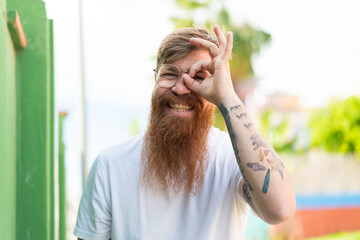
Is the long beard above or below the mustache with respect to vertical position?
below

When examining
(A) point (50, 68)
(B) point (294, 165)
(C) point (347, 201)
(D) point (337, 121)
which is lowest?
(C) point (347, 201)

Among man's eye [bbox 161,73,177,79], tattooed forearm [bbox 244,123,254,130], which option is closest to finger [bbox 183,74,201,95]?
man's eye [bbox 161,73,177,79]

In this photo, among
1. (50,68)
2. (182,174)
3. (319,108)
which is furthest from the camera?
(319,108)

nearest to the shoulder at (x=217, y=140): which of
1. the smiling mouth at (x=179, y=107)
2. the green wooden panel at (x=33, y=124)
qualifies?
the smiling mouth at (x=179, y=107)

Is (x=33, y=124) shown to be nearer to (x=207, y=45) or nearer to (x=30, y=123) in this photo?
(x=30, y=123)

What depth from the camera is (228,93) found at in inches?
91.3

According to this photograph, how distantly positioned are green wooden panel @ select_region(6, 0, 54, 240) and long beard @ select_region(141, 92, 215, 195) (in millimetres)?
622

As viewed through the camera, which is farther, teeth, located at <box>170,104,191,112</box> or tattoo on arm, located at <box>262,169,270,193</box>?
teeth, located at <box>170,104,191,112</box>

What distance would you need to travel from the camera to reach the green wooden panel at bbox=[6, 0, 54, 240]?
8.53 ft

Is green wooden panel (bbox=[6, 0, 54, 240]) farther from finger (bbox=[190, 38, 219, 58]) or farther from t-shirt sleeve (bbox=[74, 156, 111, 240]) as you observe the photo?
finger (bbox=[190, 38, 219, 58])

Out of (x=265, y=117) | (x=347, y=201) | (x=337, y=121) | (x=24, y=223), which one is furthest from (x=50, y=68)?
(x=337, y=121)

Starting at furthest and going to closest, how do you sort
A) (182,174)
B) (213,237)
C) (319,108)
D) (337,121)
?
1. (319,108)
2. (337,121)
3. (182,174)
4. (213,237)

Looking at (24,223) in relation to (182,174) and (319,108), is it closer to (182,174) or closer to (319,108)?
(182,174)

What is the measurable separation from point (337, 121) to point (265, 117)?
4656mm
